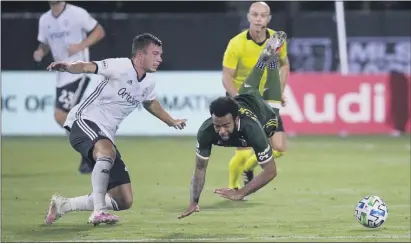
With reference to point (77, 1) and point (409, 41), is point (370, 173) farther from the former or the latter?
point (77, 1)

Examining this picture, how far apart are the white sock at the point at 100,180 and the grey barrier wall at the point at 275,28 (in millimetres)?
12807

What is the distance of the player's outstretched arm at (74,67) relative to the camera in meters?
9.50

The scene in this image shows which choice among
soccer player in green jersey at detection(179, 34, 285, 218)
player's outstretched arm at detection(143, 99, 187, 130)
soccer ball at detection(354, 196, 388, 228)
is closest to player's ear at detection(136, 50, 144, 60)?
player's outstretched arm at detection(143, 99, 187, 130)

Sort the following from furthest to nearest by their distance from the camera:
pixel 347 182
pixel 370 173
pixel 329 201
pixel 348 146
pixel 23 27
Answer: pixel 23 27
pixel 348 146
pixel 370 173
pixel 347 182
pixel 329 201

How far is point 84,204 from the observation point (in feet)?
33.4

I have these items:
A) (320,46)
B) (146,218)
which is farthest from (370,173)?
(320,46)

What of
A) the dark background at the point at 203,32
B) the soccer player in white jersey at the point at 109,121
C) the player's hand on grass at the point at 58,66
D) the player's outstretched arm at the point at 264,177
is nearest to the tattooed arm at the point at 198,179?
the player's outstretched arm at the point at 264,177

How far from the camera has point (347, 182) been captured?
14117mm

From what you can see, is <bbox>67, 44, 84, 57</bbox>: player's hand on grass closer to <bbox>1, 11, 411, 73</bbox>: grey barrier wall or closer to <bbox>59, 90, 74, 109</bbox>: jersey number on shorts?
<bbox>59, 90, 74, 109</bbox>: jersey number on shorts

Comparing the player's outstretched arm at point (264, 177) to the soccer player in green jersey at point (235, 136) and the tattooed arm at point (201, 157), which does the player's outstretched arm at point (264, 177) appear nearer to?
the soccer player in green jersey at point (235, 136)

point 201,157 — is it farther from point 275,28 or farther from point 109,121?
point 275,28

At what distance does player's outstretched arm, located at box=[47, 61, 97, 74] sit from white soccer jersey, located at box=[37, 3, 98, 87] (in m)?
5.31

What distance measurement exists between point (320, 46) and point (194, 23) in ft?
8.30

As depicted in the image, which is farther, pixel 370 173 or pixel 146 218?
pixel 370 173
